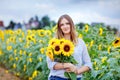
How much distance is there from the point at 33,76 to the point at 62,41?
13.3 ft

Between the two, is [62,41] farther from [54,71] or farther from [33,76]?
[33,76]

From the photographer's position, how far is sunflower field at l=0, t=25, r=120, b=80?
615cm

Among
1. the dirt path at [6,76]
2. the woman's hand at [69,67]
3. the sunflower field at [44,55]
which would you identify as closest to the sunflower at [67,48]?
the woman's hand at [69,67]

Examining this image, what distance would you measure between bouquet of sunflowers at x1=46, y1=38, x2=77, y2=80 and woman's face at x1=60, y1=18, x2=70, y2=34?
20 centimetres

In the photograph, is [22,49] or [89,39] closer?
[89,39]

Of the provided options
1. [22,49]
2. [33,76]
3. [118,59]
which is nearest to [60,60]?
[118,59]

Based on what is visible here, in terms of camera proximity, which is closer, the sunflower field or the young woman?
the young woman

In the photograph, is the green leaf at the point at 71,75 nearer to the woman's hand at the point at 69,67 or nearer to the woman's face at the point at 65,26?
Result: the woman's hand at the point at 69,67

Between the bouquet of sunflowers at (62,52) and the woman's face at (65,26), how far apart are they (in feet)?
0.67

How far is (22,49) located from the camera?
36.0 ft

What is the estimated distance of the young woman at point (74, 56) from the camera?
199 inches

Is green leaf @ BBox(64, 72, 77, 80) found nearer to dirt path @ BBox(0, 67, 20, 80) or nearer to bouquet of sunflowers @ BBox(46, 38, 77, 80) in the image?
bouquet of sunflowers @ BBox(46, 38, 77, 80)

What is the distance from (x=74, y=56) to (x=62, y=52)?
217 mm

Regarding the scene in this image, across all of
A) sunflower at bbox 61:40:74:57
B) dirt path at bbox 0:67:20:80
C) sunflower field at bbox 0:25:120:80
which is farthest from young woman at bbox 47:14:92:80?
dirt path at bbox 0:67:20:80
